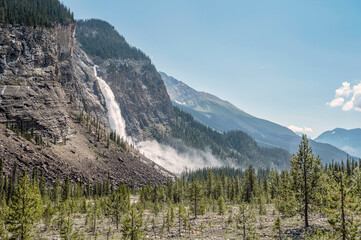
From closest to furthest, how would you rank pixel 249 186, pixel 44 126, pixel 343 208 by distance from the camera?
pixel 343 208
pixel 249 186
pixel 44 126

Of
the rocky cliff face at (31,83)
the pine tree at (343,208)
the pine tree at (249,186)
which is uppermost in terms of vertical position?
the rocky cliff face at (31,83)

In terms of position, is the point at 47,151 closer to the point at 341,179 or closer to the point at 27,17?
the point at 27,17

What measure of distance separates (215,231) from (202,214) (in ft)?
78.6

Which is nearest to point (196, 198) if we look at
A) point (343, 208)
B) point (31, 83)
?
point (343, 208)

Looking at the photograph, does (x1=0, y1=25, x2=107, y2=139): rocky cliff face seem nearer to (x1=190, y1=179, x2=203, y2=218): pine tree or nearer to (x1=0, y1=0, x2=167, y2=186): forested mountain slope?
(x1=0, y1=0, x2=167, y2=186): forested mountain slope

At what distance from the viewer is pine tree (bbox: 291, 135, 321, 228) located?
128 ft

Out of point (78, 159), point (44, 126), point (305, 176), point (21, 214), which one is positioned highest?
point (44, 126)

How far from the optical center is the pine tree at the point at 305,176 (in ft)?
128

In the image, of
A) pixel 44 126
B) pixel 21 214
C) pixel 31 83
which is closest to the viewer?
pixel 21 214

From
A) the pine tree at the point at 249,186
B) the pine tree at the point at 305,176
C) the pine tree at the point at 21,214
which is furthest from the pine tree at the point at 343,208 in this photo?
the pine tree at the point at 249,186

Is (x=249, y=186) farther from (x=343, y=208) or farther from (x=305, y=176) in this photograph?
(x=343, y=208)

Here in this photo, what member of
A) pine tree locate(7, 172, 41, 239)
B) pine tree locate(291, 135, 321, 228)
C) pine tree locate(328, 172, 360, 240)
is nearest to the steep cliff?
pine tree locate(7, 172, 41, 239)

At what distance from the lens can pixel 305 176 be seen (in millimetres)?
40000

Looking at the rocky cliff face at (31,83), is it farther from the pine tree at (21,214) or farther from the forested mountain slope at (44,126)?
the pine tree at (21,214)
